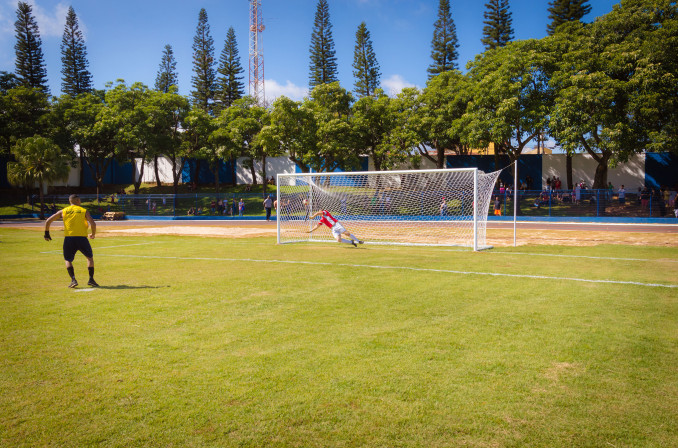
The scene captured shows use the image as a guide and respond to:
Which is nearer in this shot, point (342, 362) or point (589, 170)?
point (342, 362)

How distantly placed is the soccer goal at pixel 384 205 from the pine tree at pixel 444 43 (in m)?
23.8

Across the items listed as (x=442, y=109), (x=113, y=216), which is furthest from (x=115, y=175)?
(x=442, y=109)

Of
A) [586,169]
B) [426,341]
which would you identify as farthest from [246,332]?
[586,169]

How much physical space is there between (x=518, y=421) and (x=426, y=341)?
1822 millimetres

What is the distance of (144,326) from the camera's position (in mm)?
5828

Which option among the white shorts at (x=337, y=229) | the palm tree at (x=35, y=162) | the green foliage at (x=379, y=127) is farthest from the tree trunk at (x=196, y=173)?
the white shorts at (x=337, y=229)

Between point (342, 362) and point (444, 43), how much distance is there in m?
43.4

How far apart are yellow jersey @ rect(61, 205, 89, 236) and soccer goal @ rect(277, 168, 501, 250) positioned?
8.91 meters

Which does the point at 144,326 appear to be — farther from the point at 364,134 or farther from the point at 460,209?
the point at 364,134

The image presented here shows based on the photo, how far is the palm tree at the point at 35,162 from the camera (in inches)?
1521

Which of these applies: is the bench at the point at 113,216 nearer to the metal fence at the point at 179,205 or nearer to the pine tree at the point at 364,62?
the metal fence at the point at 179,205

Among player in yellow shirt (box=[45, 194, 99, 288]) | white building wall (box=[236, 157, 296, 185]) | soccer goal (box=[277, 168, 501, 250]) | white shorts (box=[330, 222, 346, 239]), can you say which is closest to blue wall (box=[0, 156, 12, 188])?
white building wall (box=[236, 157, 296, 185])

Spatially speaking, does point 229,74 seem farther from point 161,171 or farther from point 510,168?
point 510,168

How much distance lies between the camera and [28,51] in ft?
152
